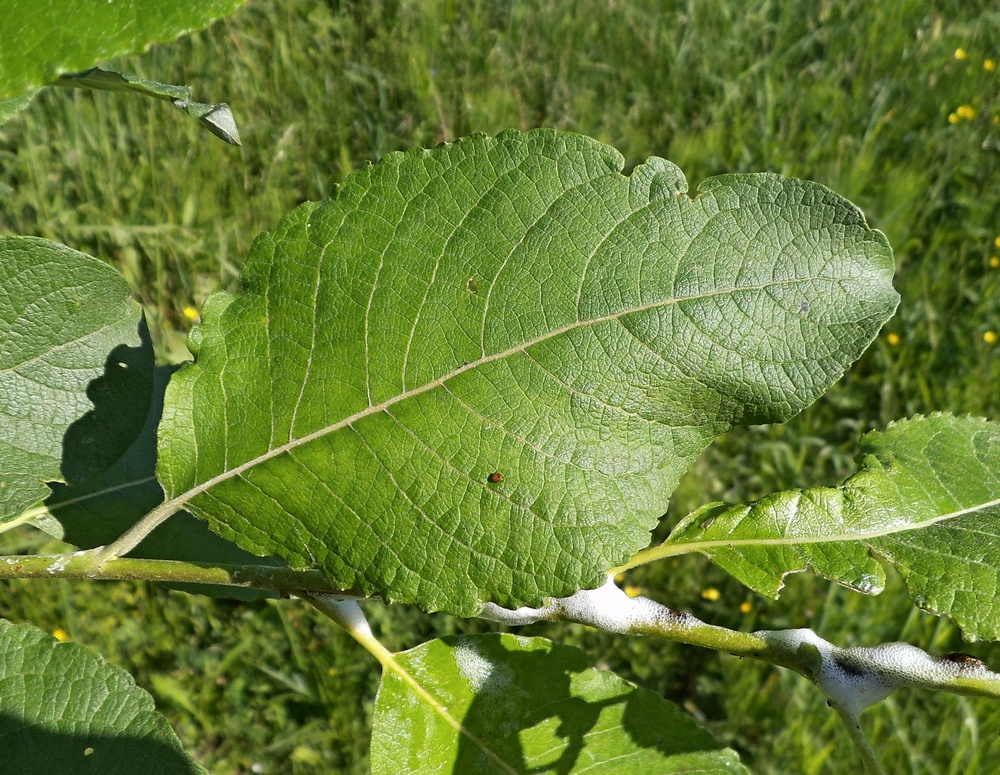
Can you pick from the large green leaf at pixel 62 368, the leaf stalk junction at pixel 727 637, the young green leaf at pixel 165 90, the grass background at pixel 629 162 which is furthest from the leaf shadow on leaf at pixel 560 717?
the grass background at pixel 629 162

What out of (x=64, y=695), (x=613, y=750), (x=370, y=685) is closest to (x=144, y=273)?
(x=370, y=685)

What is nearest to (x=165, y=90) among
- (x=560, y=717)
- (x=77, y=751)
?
(x=77, y=751)

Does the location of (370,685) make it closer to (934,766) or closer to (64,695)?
(934,766)

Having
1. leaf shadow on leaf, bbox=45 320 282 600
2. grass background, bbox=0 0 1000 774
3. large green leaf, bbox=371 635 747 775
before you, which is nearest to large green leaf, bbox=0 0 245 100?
leaf shadow on leaf, bbox=45 320 282 600

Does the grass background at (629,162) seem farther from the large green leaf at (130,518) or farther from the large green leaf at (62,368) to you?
the large green leaf at (62,368)

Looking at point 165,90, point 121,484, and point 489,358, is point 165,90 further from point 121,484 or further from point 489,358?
point 121,484

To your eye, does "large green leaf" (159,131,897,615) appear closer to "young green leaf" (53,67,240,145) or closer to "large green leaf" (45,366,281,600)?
"young green leaf" (53,67,240,145)
